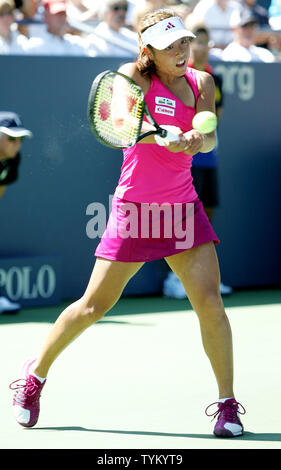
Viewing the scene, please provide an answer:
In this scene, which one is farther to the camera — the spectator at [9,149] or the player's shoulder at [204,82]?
the spectator at [9,149]

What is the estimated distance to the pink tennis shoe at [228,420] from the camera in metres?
3.90

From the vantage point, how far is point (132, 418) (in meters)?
4.21

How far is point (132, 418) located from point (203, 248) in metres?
0.83

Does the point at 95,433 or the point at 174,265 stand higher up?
the point at 174,265

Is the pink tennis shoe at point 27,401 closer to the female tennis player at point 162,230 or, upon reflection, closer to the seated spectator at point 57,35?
the female tennis player at point 162,230

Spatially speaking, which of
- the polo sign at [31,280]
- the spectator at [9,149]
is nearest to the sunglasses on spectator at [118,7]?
the spectator at [9,149]

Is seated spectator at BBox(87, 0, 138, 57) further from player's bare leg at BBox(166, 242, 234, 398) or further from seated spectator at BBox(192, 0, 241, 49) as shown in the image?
player's bare leg at BBox(166, 242, 234, 398)

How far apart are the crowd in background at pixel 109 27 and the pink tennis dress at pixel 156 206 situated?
4.26m

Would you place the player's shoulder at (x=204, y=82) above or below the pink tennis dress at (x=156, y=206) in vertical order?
above

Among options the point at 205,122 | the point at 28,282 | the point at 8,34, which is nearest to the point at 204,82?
the point at 205,122

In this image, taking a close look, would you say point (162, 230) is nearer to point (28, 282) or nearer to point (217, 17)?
point (28, 282)

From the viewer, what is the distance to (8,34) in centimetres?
833
